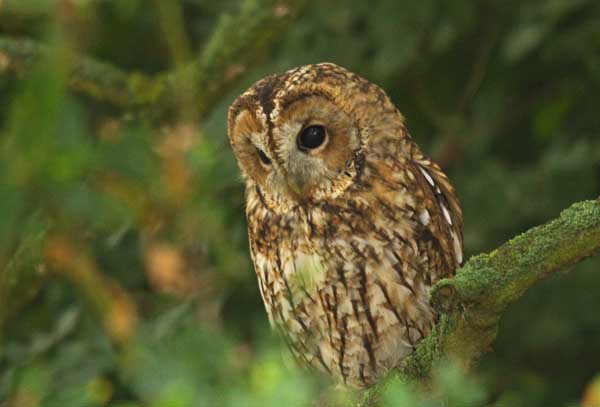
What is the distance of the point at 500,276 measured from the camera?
4.92 ft

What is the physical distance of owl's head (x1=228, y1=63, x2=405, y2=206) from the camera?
87.8 inches

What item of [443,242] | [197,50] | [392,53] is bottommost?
[443,242]

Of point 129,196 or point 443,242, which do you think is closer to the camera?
point 129,196

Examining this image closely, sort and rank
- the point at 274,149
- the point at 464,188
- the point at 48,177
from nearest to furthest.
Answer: the point at 48,177 → the point at 274,149 → the point at 464,188

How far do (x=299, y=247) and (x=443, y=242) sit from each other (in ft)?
1.07

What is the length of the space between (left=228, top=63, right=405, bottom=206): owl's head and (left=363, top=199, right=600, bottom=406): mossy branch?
0.69m

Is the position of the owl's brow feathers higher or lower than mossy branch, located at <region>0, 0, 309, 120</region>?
lower

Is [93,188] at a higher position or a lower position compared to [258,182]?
lower

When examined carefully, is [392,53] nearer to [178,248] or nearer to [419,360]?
[419,360]

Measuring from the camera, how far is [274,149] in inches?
88.8

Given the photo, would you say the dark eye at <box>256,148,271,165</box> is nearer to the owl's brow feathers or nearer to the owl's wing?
the owl's brow feathers

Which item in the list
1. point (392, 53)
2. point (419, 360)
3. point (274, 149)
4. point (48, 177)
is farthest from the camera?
point (392, 53)

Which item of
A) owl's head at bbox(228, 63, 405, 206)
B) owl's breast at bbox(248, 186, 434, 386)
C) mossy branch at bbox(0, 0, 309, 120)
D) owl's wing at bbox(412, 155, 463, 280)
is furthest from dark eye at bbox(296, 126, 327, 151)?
mossy branch at bbox(0, 0, 309, 120)


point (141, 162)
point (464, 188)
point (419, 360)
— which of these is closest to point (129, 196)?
point (141, 162)
